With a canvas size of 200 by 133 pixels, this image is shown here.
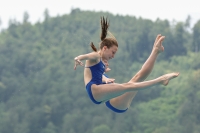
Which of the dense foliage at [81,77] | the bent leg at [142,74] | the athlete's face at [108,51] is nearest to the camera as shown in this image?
the athlete's face at [108,51]

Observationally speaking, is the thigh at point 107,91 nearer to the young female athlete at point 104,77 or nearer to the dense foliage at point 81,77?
the young female athlete at point 104,77

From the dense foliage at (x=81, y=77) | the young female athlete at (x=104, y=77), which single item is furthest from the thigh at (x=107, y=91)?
the dense foliage at (x=81, y=77)

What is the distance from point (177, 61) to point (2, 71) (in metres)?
22.3

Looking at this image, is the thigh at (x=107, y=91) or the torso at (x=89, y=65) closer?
the thigh at (x=107, y=91)

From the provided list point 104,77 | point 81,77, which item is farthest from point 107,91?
point 81,77

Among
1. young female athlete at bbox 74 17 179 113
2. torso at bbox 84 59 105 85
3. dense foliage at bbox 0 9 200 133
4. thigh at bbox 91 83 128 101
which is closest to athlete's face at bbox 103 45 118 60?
young female athlete at bbox 74 17 179 113

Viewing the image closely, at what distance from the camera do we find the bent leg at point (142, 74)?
9.27 meters

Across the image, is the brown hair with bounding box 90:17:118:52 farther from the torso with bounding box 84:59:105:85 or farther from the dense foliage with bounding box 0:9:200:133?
the dense foliage with bounding box 0:9:200:133

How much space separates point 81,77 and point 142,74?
204ft

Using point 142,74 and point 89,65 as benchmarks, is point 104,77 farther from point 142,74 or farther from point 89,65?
point 142,74

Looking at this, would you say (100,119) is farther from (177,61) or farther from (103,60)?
(103,60)

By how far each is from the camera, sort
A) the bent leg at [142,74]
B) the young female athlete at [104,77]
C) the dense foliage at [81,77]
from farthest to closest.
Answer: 1. the dense foliage at [81,77]
2. the bent leg at [142,74]
3. the young female athlete at [104,77]

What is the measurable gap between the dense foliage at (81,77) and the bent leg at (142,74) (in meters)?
49.5

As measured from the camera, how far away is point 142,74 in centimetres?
927
